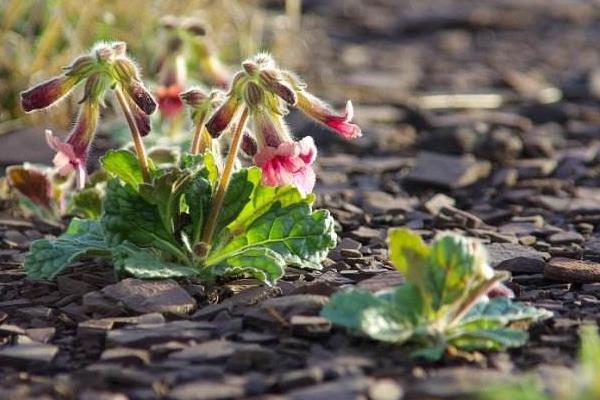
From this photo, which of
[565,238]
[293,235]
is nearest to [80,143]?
[293,235]

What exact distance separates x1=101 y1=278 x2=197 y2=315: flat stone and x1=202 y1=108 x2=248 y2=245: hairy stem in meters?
0.17

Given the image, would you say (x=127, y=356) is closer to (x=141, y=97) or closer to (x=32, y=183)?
(x=141, y=97)

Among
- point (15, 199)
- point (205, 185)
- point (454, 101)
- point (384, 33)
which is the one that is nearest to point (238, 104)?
point (205, 185)

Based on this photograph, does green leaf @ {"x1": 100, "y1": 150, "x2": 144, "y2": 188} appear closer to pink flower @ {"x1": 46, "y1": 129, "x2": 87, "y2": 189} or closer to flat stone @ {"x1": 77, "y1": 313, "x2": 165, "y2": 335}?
pink flower @ {"x1": 46, "y1": 129, "x2": 87, "y2": 189}

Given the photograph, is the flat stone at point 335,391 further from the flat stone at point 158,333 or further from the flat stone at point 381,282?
the flat stone at point 381,282

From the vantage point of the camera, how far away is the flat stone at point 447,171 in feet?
15.3

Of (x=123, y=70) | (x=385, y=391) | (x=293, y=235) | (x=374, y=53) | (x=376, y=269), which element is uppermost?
(x=374, y=53)

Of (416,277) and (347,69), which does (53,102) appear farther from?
(347,69)

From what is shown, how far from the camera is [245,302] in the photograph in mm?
3031

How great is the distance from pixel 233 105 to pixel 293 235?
398 mm

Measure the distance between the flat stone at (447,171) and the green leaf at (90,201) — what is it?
1.37 metres

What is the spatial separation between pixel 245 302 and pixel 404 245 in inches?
20.3

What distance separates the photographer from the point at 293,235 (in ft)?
10.6

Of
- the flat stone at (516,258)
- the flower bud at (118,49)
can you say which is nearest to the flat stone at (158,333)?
the flower bud at (118,49)
